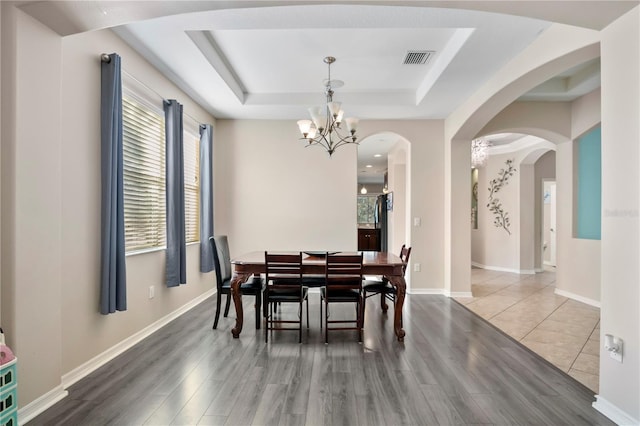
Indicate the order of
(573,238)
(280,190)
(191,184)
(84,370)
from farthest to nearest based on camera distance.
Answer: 1. (280,190)
2. (573,238)
3. (191,184)
4. (84,370)

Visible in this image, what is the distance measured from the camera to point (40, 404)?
206cm

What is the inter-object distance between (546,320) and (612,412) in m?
2.20

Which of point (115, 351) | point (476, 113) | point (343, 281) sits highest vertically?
point (476, 113)

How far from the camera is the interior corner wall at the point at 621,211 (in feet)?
6.33

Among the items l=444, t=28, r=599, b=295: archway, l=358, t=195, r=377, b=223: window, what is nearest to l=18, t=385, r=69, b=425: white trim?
l=444, t=28, r=599, b=295: archway

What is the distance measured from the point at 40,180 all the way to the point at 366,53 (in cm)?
313

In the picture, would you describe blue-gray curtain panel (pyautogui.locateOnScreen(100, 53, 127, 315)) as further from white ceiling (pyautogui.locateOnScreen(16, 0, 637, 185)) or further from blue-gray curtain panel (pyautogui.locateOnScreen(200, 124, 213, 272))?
blue-gray curtain panel (pyautogui.locateOnScreen(200, 124, 213, 272))

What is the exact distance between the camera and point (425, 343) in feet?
10.6

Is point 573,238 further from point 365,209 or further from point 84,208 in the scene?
point 365,209

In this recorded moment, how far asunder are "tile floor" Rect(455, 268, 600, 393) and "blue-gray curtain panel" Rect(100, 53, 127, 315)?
144 inches

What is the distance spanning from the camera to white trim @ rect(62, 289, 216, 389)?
244 centimetres

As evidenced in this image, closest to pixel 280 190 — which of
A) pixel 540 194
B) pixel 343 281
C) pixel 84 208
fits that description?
pixel 343 281

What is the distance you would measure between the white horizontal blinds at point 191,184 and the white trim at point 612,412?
4320mm

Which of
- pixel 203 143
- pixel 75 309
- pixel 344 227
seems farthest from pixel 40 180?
pixel 344 227
